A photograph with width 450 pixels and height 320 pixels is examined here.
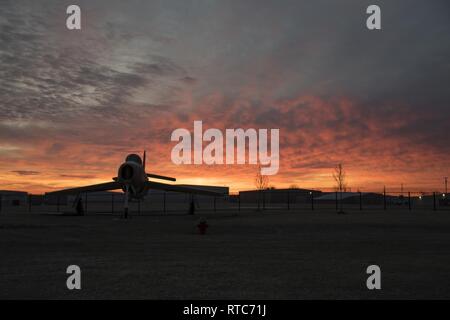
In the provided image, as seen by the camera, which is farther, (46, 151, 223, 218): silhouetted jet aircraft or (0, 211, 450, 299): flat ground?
(46, 151, 223, 218): silhouetted jet aircraft

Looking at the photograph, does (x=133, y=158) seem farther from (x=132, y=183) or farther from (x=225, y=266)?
(x=225, y=266)

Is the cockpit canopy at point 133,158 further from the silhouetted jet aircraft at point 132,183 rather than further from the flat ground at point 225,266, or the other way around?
the flat ground at point 225,266

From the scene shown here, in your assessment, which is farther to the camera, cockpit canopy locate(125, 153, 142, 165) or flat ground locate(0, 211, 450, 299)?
cockpit canopy locate(125, 153, 142, 165)

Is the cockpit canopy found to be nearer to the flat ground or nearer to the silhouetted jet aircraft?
the silhouetted jet aircraft

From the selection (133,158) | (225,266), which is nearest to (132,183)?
(133,158)

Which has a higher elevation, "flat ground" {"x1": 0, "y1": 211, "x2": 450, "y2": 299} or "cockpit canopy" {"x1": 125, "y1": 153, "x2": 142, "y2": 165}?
"cockpit canopy" {"x1": 125, "y1": 153, "x2": 142, "y2": 165}

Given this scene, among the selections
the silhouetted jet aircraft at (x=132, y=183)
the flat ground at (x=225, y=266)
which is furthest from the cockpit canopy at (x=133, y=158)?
the flat ground at (x=225, y=266)

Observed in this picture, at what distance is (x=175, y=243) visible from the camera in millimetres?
14352

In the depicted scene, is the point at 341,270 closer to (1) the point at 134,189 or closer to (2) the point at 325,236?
(2) the point at 325,236

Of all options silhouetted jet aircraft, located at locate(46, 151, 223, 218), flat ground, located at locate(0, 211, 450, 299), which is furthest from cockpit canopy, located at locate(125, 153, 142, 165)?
flat ground, located at locate(0, 211, 450, 299)

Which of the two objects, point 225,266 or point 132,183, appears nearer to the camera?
point 225,266

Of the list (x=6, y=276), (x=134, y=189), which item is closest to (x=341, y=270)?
(x=6, y=276)

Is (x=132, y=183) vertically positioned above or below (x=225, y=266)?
above
